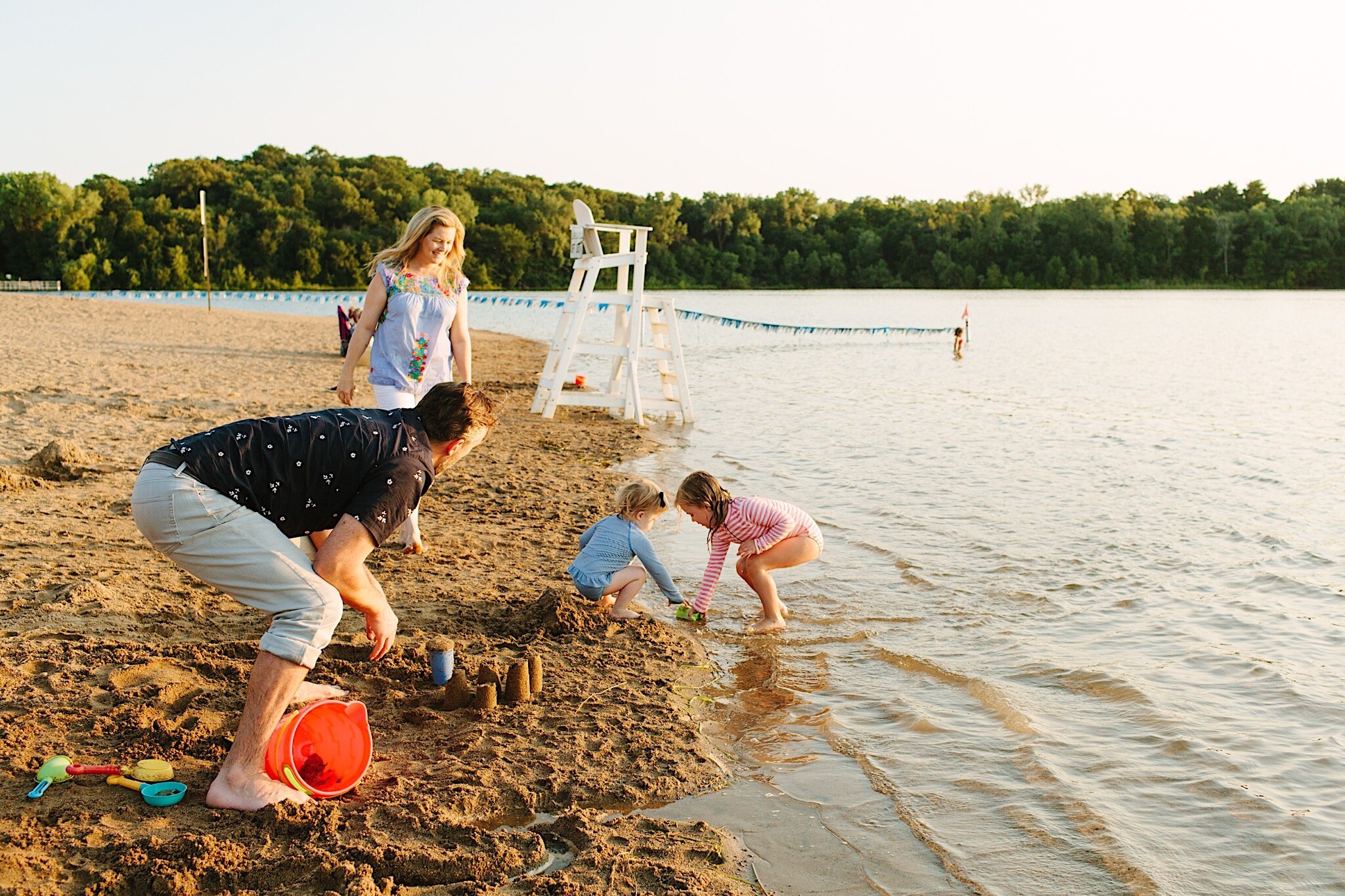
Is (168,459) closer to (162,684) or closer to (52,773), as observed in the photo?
(52,773)

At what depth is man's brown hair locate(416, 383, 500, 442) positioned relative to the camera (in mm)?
3350

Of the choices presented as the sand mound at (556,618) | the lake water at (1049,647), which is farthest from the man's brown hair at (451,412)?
the sand mound at (556,618)

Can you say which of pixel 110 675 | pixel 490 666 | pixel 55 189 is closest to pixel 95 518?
pixel 110 675

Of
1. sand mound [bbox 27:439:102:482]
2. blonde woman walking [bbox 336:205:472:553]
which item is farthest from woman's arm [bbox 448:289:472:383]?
sand mound [bbox 27:439:102:482]

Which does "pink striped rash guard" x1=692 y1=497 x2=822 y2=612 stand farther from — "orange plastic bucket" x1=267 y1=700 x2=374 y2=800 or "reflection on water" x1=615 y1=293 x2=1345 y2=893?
"orange plastic bucket" x1=267 y1=700 x2=374 y2=800

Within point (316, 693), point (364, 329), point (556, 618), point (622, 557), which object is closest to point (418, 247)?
point (364, 329)

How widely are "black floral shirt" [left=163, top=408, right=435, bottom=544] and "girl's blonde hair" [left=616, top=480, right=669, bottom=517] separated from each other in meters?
2.20

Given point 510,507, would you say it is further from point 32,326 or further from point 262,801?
point 32,326

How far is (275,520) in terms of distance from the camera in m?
3.18

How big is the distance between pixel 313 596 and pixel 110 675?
1483mm

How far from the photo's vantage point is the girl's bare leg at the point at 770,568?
561 centimetres

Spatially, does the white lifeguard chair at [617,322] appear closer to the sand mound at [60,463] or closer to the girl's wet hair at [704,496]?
the sand mound at [60,463]

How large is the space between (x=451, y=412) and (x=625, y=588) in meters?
2.27

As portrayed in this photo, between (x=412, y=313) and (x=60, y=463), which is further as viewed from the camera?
(x=60, y=463)
